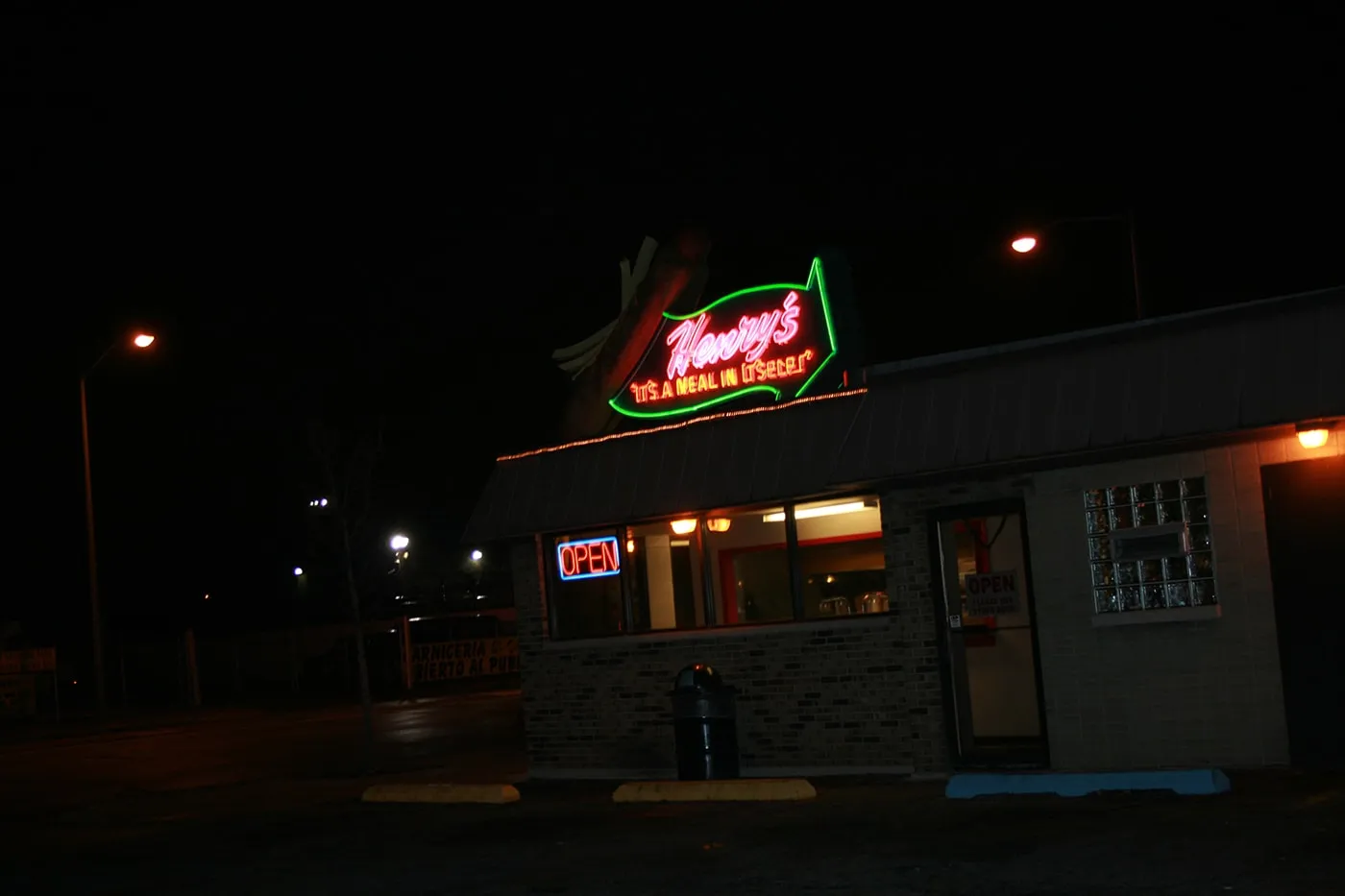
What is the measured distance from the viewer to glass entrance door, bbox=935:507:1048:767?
13625 mm

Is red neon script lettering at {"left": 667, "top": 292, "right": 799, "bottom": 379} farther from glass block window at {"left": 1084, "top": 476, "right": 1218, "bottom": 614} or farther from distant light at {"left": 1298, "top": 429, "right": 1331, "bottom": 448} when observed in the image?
distant light at {"left": 1298, "top": 429, "right": 1331, "bottom": 448}

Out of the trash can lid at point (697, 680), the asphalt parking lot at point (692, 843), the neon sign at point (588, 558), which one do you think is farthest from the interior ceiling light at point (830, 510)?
the asphalt parking lot at point (692, 843)

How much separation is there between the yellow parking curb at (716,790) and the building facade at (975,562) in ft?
4.60

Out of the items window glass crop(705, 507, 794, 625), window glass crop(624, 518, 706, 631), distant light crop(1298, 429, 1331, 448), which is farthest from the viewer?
window glass crop(624, 518, 706, 631)

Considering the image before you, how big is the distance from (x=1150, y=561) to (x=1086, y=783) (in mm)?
2051

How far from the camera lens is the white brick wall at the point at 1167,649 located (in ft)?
39.1

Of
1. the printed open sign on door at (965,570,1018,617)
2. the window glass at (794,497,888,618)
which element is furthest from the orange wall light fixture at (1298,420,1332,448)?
the window glass at (794,497,888,618)

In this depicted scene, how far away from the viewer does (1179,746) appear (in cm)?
1225

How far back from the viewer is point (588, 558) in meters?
16.3

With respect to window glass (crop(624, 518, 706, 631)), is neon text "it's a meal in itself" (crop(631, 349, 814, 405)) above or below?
above

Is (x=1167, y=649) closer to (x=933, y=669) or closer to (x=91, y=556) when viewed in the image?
(x=933, y=669)

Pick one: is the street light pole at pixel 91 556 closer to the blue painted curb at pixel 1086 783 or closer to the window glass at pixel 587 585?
the window glass at pixel 587 585

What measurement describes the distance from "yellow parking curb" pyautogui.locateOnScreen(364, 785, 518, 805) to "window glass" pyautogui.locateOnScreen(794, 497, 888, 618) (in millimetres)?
3475

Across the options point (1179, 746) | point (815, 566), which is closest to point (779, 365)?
point (815, 566)
